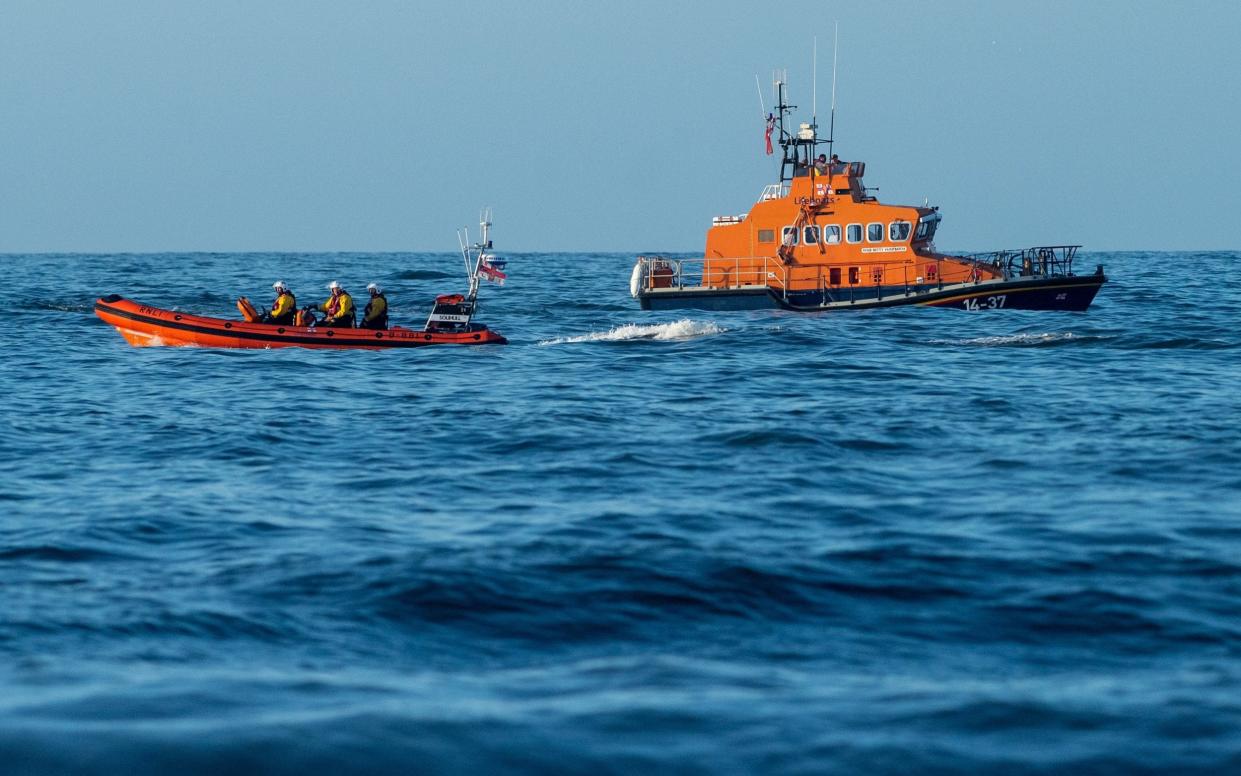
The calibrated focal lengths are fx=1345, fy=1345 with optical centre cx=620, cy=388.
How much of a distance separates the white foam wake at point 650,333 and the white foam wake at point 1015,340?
19.3 ft

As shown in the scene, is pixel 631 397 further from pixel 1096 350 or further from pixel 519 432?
pixel 1096 350

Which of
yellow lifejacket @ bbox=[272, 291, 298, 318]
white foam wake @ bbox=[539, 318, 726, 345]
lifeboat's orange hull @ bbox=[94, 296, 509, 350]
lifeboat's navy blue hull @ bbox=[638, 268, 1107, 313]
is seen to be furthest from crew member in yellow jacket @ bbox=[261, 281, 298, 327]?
lifeboat's navy blue hull @ bbox=[638, 268, 1107, 313]

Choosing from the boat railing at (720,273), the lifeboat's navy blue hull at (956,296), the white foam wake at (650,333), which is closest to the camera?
the white foam wake at (650,333)

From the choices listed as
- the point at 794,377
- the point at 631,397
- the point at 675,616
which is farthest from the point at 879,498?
the point at 794,377

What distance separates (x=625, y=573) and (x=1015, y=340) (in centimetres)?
2032

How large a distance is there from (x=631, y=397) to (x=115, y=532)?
10483 mm

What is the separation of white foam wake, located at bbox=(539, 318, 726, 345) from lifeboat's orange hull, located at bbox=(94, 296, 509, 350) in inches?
110

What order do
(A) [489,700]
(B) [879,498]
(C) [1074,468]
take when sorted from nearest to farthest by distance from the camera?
1. (A) [489,700]
2. (B) [879,498]
3. (C) [1074,468]

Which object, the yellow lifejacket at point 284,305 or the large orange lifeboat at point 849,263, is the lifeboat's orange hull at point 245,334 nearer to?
the yellow lifejacket at point 284,305

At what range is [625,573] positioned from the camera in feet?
35.4

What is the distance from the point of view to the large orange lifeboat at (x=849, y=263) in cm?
3588

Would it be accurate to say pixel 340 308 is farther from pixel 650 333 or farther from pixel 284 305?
pixel 650 333

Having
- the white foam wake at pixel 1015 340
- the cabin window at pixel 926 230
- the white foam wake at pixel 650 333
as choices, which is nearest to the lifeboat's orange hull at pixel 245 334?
the white foam wake at pixel 650 333

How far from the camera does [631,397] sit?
21.5 m
